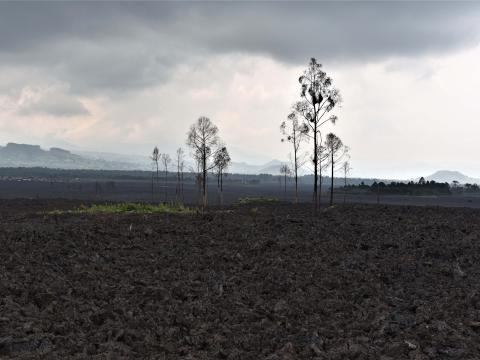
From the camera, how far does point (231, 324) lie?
1060 centimetres

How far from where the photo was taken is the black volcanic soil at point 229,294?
9211 millimetres

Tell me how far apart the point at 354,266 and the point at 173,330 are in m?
7.97

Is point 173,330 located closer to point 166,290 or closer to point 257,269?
point 166,290

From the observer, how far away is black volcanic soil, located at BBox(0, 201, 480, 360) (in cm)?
921

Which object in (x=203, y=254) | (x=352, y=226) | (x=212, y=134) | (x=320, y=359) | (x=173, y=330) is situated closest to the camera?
(x=320, y=359)

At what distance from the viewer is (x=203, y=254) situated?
54.3ft

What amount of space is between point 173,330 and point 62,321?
250cm

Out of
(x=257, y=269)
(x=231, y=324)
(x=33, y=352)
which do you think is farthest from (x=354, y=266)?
(x=33, y=352)

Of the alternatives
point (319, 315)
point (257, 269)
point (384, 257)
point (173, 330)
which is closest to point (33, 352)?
point (173, 330)

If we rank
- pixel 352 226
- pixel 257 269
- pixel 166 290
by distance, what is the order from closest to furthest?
pixel 166 290 → pixel 257 269 → pixel 352 226

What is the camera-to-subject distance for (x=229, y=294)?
41.3 feet

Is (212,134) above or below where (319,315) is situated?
above

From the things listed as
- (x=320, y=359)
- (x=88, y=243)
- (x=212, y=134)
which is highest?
(x=212, y=134)

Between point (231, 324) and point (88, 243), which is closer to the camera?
point (231, 324)
